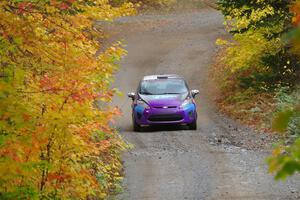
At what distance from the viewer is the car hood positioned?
18781mm

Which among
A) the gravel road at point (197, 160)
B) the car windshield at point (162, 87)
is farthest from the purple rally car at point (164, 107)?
the gravel road at point (197, 160)

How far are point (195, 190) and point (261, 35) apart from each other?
11.4 m

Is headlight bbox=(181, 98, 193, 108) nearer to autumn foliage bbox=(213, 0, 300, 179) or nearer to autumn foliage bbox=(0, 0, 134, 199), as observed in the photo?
autumn foliage bbox=(213, 0, 300, 179)

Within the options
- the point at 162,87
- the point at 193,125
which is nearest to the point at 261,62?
the point at 162,87

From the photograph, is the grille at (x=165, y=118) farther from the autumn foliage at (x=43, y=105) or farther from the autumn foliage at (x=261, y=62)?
the autumn foliage at (x=43, y=105)

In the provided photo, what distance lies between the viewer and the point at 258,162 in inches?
596

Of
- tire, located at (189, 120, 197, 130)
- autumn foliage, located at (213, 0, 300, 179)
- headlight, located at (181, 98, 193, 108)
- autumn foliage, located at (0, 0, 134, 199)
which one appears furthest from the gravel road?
autumn foliage, located at (0, 0, 134, 199)

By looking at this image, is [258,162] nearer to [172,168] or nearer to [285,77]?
[172,168]

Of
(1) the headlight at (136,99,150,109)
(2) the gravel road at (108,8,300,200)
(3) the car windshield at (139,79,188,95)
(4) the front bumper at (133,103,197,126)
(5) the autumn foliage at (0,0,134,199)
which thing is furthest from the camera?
(3) the car windshield at (139,79,188,95)

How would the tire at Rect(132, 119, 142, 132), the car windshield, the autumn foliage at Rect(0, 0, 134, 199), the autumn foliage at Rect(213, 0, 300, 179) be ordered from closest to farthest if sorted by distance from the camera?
1. the autumn foliage at Rect(0, 0, 134, 199)
2. the tire at Rect(132, 119, 142, 132)
3. the car windshield
4. the autumn foliage at Rect(213, 0, 300, 179)

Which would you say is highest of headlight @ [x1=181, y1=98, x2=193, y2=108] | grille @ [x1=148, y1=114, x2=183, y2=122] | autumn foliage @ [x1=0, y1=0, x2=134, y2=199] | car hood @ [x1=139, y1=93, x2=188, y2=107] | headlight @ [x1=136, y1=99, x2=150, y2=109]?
autumn foliage @ [x1=0, y1=0, x2=134, y2=199]

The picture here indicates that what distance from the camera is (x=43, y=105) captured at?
8023mm

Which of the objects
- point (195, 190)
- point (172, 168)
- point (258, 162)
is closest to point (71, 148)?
point (195, 190)

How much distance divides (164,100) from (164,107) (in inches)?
9.5
